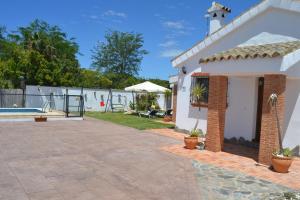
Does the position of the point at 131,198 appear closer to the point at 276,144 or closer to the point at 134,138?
the point at 276,144

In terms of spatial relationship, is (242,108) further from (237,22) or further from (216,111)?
(237,22)

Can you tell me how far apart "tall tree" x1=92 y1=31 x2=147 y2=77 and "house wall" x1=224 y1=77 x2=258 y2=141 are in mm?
41036

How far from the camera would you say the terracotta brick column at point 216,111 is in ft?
38.7

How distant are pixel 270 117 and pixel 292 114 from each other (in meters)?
2.11

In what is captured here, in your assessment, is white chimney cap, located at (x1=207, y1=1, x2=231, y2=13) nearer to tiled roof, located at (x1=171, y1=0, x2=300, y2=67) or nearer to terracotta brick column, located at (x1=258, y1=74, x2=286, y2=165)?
tiled roof, located at (x1=171, y1=0, x2=300, y2=67)

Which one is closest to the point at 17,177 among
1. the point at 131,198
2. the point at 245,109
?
the point at 131,198

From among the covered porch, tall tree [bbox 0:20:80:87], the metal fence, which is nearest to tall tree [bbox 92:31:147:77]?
tall tree [bbox 0:20:80:87]

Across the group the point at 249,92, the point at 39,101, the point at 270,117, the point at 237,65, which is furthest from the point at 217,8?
the point at 39,101

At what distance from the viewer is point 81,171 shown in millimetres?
8375

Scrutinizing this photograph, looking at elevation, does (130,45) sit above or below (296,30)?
above

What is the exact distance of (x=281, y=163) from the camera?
9039 mm

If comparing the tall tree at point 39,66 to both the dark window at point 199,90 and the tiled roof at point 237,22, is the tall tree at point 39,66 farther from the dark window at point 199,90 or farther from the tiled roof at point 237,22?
the dark window at point 199,90

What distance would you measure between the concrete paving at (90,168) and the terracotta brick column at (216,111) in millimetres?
2021

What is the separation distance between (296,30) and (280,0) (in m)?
1.33
